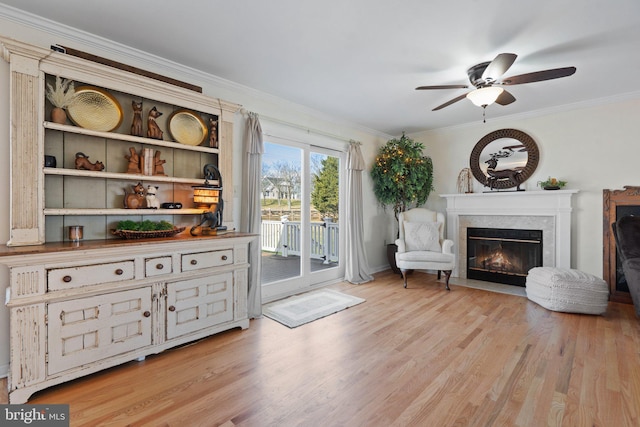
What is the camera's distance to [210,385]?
1942mm

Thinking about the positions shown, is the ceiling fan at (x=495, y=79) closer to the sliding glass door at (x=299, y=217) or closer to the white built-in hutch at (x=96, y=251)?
the sliding glass door at (x=299, y=217)

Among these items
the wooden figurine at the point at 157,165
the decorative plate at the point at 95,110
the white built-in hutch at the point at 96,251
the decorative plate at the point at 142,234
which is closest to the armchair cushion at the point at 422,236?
the white built-in hutch at the point at 96,251

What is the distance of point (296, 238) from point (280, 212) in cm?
45

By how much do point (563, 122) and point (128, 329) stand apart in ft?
18.1

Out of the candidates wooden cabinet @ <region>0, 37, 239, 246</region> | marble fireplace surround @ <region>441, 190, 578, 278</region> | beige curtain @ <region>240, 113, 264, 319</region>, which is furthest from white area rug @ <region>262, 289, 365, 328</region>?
marble fireplace surround @ <region>441, 190, 578, 278</region>

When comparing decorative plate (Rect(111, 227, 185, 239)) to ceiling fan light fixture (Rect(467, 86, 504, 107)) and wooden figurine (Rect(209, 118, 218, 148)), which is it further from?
ceiling fan light fixture (Rect(467, 86, 504, 107))

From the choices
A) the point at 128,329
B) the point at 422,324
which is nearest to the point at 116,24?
the point at 128,329

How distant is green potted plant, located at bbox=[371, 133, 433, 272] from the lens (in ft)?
15.7

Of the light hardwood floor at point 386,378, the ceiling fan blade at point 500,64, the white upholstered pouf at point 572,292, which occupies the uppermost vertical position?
the ceiling fan blade at point 500,64

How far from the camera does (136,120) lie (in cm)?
252

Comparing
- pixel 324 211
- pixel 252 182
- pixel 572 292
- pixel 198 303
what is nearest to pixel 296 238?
pixel 324 211

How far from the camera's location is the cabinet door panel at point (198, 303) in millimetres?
2369

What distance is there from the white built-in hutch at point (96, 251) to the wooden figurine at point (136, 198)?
0.18ft

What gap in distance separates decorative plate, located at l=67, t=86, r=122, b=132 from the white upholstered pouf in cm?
463
